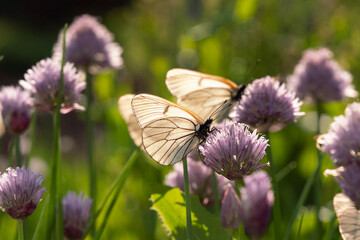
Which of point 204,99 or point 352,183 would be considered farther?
point 204,99

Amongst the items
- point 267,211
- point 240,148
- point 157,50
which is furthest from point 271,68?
point 240,148

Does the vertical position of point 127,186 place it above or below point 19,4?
below

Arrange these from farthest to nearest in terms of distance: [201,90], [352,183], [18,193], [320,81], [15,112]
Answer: [320,81], [201,90], [15,112], [18,193], [352,183]

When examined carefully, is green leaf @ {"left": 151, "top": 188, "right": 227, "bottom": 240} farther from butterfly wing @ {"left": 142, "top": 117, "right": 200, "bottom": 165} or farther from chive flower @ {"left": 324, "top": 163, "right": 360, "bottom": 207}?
chive flower @ {"left": 324, "top": 163, "right": 360, "bottom": 207}

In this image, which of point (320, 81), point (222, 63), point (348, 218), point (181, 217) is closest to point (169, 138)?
point (181, 217)

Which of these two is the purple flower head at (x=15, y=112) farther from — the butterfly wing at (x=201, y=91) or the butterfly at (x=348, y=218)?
the butterfly at (x=348, y=218)

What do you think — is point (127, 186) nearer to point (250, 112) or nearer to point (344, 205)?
point (250, 112)

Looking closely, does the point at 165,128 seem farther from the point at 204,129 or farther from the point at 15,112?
the point at 15,112
